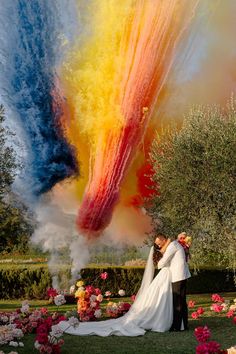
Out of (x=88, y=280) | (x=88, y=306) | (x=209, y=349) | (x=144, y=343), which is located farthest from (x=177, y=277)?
(x=88, y=280)

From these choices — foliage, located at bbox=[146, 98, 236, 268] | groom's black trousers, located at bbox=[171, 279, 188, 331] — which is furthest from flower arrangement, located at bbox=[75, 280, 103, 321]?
foliage, located at bbox=[146, 98, 236, 268]

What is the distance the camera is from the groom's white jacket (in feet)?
49.1

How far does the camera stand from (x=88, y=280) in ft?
86.0

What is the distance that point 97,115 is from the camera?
95.9 feet

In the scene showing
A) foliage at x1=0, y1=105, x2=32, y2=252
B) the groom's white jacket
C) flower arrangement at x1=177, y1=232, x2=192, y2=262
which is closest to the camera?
the groom's white jacket

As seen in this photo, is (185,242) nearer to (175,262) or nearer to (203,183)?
(175,262)

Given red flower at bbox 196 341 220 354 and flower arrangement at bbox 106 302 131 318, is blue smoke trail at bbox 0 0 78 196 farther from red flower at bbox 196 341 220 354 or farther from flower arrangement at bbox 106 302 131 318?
red flower at bbox 196 341 220 354

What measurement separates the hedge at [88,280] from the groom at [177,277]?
10997 mm

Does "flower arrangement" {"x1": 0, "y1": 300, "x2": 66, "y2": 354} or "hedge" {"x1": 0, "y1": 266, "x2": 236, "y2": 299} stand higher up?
"hedge" {"x1": 0, "y1": 266, "x2": 236, "y2": 299}

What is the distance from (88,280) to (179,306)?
11913 mm

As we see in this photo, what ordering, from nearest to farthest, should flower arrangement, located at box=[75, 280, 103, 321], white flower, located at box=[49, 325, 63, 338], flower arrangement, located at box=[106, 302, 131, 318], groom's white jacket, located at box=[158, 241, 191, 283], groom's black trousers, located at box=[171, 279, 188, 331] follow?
white flower, located at box=[49, 325, 63, 338] → groom's black trousers, located at box=[171, 279, 188, 331] → groom's white jacket, located at box=[158, 241, 191, 283] → flower arrangement, located at box=[75, 280, 103, 321] → flower arrangement, located at box=[106, 302, 131, 318]

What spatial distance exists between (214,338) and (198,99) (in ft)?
81.7

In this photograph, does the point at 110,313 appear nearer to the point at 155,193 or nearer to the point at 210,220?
the point at 210,220

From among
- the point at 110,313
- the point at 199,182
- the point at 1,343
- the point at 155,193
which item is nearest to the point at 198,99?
the point at 155,193
